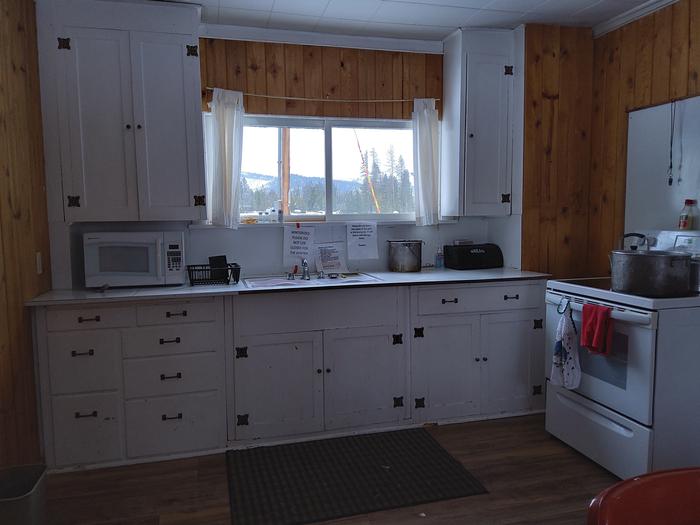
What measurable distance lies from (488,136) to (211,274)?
209 centimetres

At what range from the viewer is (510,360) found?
3244mm

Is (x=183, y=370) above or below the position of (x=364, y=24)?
below

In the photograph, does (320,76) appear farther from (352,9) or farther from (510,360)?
(510,360)

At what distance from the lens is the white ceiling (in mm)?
2965

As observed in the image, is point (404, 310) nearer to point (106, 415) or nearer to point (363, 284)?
point (363, 284)

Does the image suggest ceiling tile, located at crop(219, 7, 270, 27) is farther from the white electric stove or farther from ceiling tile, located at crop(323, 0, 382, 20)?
the white electric stove

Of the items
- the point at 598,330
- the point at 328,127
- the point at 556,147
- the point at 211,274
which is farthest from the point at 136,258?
the point at 556,147

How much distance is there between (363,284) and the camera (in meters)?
2.95

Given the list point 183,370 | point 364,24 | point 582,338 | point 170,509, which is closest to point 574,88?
point 364,24

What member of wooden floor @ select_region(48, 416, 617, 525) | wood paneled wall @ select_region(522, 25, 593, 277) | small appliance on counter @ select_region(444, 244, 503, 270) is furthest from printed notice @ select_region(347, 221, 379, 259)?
wooden floor @ select_region(48, 416, 617, 525)

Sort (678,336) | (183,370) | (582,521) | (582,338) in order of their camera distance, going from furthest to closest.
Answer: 1. (183,370)
2. (582,338)
3. (678,336)
4. (582,521)

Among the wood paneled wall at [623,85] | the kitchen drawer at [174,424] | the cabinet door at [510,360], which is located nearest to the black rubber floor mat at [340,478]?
the kitchen drawer at [174,424]

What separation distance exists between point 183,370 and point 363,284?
3.65 ft

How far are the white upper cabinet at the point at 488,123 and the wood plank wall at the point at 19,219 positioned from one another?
262cm
